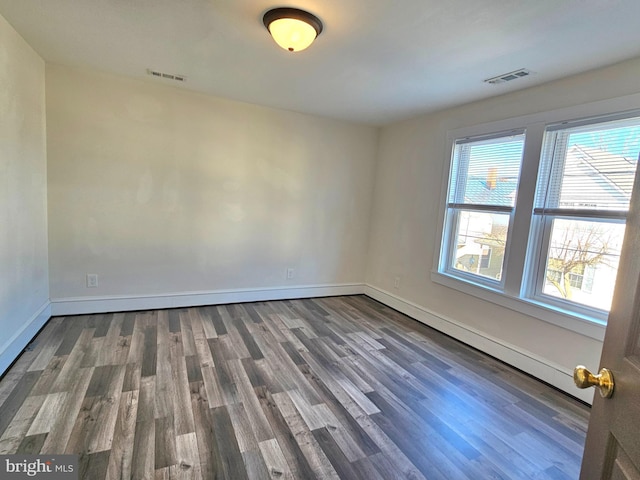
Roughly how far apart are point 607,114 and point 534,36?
836 millimetres

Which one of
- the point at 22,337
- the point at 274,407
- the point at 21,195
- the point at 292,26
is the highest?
the point at 292,26

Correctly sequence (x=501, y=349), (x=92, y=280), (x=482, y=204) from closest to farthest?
(x=501, y=349) → (x=482, y=204) → (x=92, y=280)

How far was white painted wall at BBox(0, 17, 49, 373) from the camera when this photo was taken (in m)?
2.18

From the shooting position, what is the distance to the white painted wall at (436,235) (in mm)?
2377

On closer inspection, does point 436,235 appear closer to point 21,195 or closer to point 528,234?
point 528,234

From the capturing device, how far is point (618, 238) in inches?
87.0

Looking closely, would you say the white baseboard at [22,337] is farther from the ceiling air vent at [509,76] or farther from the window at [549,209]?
the ceiling air vent at [509,76]

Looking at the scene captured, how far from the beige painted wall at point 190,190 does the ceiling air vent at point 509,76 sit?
1991mm

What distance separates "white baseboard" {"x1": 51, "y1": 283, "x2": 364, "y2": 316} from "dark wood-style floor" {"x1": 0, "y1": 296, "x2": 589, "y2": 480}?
0.46 feet

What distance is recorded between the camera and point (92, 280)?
10.7ft

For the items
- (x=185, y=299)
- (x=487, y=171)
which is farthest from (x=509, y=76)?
(x=185, y=299)

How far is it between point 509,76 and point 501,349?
229 centimetres

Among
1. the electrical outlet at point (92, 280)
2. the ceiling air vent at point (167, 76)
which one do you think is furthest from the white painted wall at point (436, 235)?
the electrical outlet at point (92, 280)

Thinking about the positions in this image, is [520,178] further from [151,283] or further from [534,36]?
[151,283]
